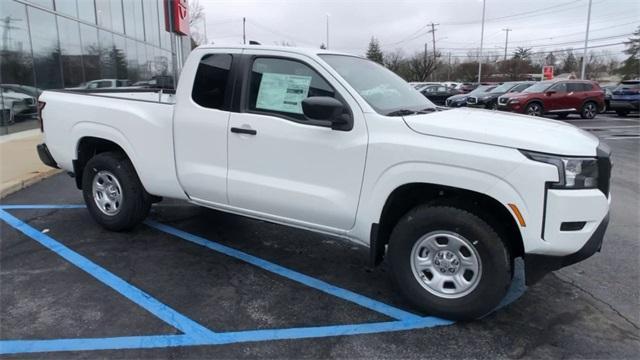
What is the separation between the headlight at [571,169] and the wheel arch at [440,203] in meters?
0.37

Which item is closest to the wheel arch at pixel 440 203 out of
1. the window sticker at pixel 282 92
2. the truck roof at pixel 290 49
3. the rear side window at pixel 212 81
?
the window sticker at pixel 282 92

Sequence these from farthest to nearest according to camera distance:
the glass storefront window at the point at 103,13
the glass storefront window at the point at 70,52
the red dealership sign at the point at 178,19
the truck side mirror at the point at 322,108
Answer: the glass storefront window at the point at 103,13 → the red dealership sign at the point at 178,19 → the glass storefront window at the point at 70,52 → the truck side mirror at the point at 322,108

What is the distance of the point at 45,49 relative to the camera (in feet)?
48.6

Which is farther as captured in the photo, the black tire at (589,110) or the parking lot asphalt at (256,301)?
the black tire at (589,110)

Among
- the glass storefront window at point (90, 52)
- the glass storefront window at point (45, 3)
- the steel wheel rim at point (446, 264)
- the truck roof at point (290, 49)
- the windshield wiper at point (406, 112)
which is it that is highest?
the glass storefront window at point (45, 3)

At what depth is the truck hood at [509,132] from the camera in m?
3.23

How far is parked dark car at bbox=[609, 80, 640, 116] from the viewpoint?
2203 centimetres

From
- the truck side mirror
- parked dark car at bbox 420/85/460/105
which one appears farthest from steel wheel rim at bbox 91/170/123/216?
parked dark car at bbox 420/85/460/105

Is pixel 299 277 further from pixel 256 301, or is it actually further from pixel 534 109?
pixel 534 109

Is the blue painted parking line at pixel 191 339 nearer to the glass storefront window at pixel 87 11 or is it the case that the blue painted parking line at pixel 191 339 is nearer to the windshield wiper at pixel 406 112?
the windshield wiper at pixel 406 112

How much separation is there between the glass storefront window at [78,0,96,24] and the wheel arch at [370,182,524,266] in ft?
56.8

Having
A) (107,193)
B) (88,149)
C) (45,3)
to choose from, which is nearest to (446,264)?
(107,193)

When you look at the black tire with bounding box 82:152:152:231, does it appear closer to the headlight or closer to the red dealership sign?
the headlight

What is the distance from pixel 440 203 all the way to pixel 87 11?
1830cm
